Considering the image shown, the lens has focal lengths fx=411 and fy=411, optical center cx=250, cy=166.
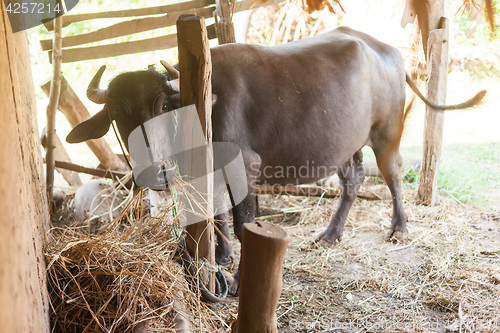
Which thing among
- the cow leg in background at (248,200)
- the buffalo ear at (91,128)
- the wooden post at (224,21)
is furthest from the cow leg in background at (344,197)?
the buffalo ear at (91,128)

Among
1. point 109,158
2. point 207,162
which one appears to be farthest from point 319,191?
point 207,162

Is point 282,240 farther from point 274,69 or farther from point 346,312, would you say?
point 274,69

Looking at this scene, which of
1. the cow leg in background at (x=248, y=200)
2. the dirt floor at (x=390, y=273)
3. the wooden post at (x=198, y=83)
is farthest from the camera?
the cow leg in background at (x=248, y=200)

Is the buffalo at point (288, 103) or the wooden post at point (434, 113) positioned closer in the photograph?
the buffalo at point (288, 103)

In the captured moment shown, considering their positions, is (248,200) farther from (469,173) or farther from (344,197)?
(469,173)

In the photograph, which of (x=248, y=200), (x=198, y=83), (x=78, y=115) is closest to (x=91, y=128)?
(x=198, y=83)

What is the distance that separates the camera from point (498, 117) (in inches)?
313

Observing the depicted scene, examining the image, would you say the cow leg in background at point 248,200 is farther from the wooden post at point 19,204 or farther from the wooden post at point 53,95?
the wooden post at point 53,95

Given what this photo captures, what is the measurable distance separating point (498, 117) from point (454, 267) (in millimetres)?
5699

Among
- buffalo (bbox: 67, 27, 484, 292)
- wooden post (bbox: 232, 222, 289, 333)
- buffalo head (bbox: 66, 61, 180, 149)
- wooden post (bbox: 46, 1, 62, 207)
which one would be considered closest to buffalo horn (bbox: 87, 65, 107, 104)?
buffalo (bbox: 67, 27, 484, 292)

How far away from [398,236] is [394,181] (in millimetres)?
563

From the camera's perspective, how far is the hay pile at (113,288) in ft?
6.17

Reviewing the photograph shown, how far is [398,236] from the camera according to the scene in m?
4.13

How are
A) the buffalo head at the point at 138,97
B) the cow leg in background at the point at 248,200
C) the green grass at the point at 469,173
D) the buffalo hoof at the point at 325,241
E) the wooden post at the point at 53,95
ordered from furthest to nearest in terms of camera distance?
the green grass at the point at 469,173
the buffalo hoof at the point at 325,241
the wooden post at the point at 53,95
the cow leg in background at the point at 248,200
the buffalo head at the point at 138,97
